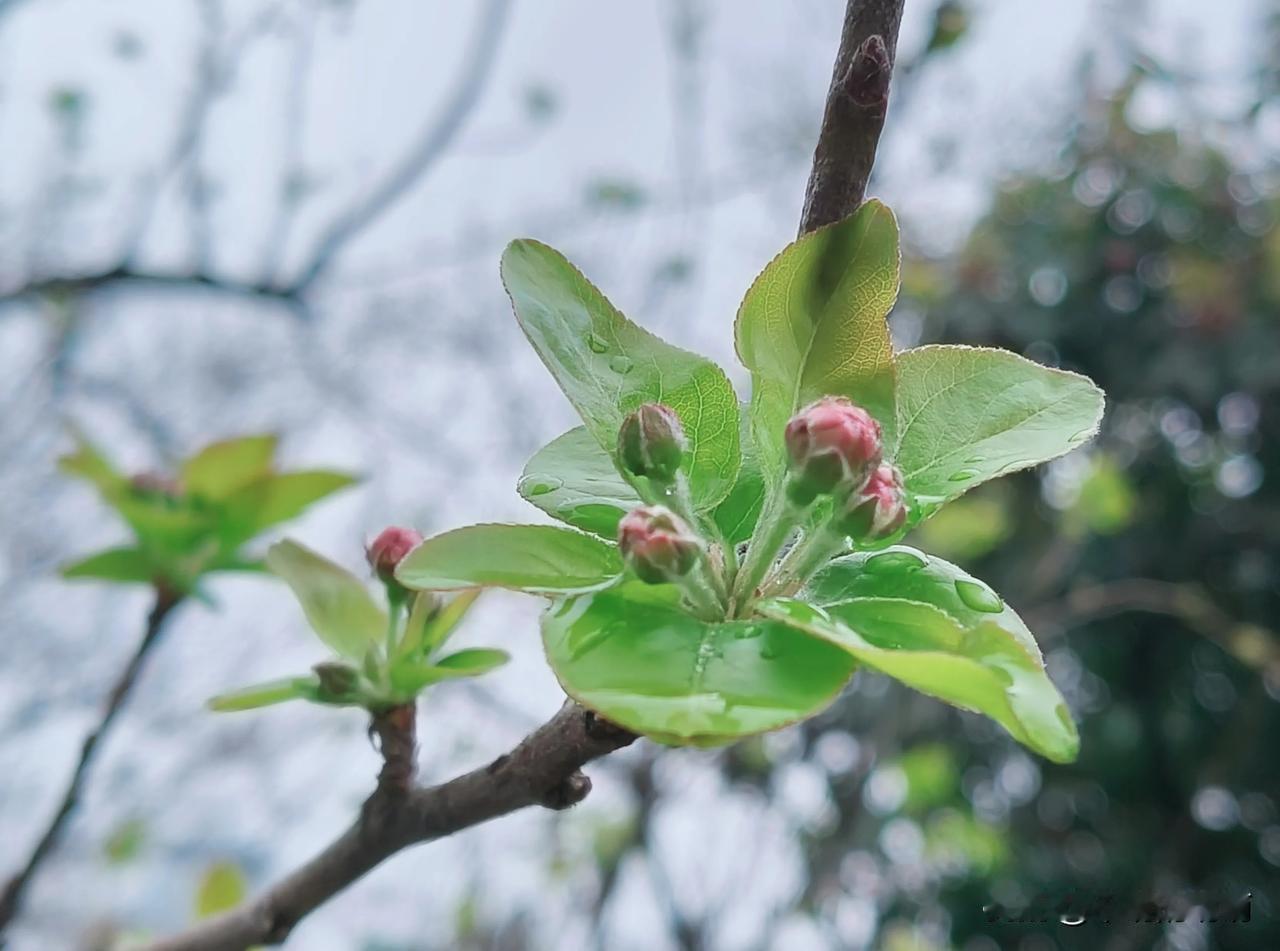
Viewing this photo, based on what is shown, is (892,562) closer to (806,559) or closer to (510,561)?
(806,559)

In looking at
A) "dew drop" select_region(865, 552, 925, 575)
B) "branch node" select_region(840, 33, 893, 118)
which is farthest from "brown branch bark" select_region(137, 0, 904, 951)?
"dew drop" select_region(865, 552, 925, 575)

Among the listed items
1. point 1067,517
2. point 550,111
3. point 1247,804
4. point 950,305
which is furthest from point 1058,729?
point 550,111

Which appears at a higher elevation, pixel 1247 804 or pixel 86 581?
pixel 86 581

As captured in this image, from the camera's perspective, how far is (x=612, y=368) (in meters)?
0.38

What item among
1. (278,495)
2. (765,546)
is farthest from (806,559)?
(278,495)

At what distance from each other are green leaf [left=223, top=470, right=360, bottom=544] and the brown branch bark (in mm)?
278

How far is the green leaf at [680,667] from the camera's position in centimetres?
27

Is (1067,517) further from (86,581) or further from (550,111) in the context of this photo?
(86,581)

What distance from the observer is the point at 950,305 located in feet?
9.13

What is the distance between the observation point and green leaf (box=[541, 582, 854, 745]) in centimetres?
27

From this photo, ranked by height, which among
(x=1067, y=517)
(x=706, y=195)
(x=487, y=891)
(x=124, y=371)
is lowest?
(x=487, y=891)

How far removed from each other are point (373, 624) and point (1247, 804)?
7.97 feet

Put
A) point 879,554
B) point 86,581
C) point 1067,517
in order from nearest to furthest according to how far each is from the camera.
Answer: point 879,554
point 86,581
point 1067,517

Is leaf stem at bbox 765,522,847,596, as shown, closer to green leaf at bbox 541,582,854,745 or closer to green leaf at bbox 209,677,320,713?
green leaf at bbox 541,582,854,745
